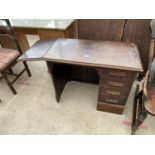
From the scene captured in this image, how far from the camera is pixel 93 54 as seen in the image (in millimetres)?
1179

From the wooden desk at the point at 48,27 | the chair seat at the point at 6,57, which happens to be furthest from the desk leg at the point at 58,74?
the chair seat at the point at 6,57

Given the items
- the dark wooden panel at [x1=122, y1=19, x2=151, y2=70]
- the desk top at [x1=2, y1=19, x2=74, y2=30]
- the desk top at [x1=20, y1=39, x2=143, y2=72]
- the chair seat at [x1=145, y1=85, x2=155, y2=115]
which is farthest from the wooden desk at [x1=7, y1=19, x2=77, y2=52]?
the chair seat at [x1=145, y1=85, x2=155, y2=115]

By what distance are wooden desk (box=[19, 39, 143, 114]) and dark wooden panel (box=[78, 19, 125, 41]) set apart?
285 mm

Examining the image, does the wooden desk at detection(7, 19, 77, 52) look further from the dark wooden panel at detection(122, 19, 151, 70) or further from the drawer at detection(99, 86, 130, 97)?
the drawer at detection(99, 86, 130, 97)

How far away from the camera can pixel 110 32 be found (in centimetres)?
153

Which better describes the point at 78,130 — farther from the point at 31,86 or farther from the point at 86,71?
the point at 31,86

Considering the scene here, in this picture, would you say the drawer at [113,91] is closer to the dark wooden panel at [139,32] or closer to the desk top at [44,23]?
the dark wooden panel at [139,32]

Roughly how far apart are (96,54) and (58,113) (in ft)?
Result: 2.76

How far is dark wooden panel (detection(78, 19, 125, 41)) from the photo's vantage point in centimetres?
147
